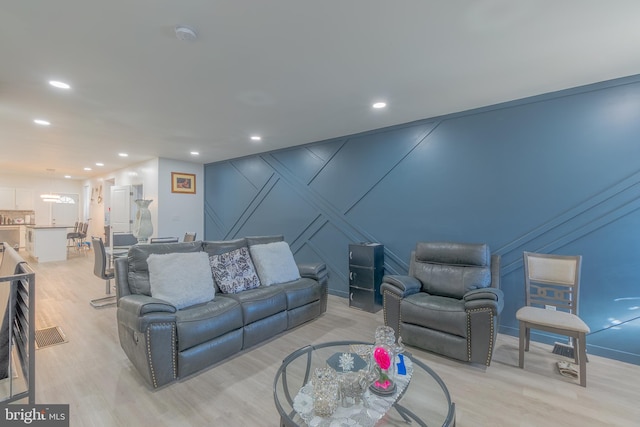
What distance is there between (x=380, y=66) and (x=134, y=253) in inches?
112

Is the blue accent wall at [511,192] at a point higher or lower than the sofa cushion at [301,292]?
higher

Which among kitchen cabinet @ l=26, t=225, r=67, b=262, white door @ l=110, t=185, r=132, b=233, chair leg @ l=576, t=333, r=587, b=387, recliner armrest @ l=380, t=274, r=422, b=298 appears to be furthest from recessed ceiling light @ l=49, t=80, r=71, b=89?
kitchen cabinet @ l=26, t=225, r=67, b=262

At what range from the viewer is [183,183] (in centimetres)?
668

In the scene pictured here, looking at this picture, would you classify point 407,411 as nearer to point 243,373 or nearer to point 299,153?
point 243,373

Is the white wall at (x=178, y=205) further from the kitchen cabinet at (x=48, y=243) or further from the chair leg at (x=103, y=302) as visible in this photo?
the kitchen cabinet at (x=48, y=243)

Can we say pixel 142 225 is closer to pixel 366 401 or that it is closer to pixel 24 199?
pixel 366 401

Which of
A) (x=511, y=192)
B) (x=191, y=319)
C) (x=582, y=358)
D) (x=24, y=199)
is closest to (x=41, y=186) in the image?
(x=24, y=199)

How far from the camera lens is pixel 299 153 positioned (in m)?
5.27

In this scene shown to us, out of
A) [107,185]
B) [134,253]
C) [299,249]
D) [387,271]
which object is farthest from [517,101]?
[107,185]

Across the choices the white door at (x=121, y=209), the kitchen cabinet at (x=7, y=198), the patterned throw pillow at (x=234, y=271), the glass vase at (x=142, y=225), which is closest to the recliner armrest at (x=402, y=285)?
the patterned throw pillow at (x=234, y=271)

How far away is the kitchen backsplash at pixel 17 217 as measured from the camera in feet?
28.8

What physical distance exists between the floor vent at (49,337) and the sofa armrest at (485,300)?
13.3ft

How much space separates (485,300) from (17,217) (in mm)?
13854

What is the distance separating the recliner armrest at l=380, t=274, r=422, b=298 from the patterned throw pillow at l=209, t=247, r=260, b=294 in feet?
4.83
